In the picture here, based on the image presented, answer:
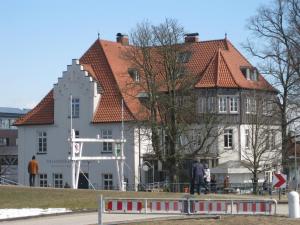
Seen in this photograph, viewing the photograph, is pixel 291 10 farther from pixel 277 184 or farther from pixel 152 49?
pixel 277 184

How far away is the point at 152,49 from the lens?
2643 inches

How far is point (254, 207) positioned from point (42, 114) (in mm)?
54578

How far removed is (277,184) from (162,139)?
→ 94.0 feet

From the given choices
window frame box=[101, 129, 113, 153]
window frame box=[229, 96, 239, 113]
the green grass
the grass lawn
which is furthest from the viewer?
window frame box=[229, 96, 239, 113]

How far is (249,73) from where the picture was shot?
261ft

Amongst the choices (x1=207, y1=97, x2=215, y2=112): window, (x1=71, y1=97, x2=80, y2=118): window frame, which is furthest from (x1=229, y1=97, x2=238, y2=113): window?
(x1=71, y1=97, x2=80, y2=118): window frame

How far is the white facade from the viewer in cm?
7281

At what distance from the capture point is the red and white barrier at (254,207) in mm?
25688

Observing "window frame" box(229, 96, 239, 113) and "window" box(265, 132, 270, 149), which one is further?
"window frame" box(229, 96, 239, 113)

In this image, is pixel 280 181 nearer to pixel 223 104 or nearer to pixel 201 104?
pixel 201 104

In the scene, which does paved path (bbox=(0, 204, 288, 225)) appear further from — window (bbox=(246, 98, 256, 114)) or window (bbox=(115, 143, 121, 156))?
window (bbox=(246, 98, 256, 114))

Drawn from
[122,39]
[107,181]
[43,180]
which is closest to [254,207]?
[107,181]

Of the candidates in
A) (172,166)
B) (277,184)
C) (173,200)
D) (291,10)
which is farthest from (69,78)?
(173,200)

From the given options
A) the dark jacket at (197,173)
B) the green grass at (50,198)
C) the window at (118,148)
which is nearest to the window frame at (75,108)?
the window at (118,148)
